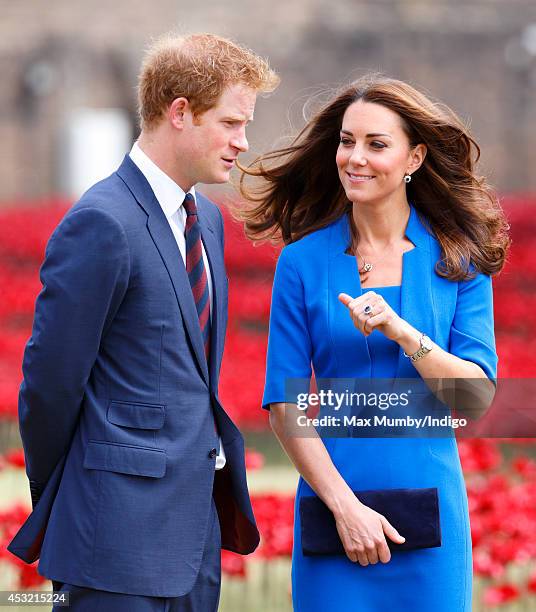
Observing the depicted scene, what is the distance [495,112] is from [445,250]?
2168 centimetres

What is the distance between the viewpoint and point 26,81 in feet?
83.0

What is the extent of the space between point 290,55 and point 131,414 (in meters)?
21.5

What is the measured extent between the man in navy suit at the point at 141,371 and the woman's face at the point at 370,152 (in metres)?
0.28

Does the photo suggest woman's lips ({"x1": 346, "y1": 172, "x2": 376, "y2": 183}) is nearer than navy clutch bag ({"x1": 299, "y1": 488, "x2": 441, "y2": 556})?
No

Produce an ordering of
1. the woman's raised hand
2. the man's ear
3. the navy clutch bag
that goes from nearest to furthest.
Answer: the woman's raised hand, the navy clutch bag, the man's ear

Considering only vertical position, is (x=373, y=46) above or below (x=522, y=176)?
above

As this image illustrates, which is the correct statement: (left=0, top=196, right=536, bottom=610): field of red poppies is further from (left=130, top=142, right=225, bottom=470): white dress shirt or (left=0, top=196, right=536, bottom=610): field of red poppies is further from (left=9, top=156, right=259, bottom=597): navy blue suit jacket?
(left=9, top=156, right=259, bottom=597): navy blue suit jacket

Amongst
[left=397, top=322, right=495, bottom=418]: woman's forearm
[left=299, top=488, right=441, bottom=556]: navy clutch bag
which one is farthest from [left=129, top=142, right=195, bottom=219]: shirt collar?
[left=299, top=488, right=441, bottom=556]: navy clutch bag

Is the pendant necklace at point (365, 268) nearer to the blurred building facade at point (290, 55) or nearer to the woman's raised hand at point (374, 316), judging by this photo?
the woman's raised hand at point (374, 316)

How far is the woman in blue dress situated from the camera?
3.34 metres

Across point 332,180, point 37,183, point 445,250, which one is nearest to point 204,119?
point 332,180

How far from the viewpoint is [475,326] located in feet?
11.2

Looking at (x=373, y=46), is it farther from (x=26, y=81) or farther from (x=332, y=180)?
(x=332, y=180)

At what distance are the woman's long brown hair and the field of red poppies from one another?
0.81 metres
